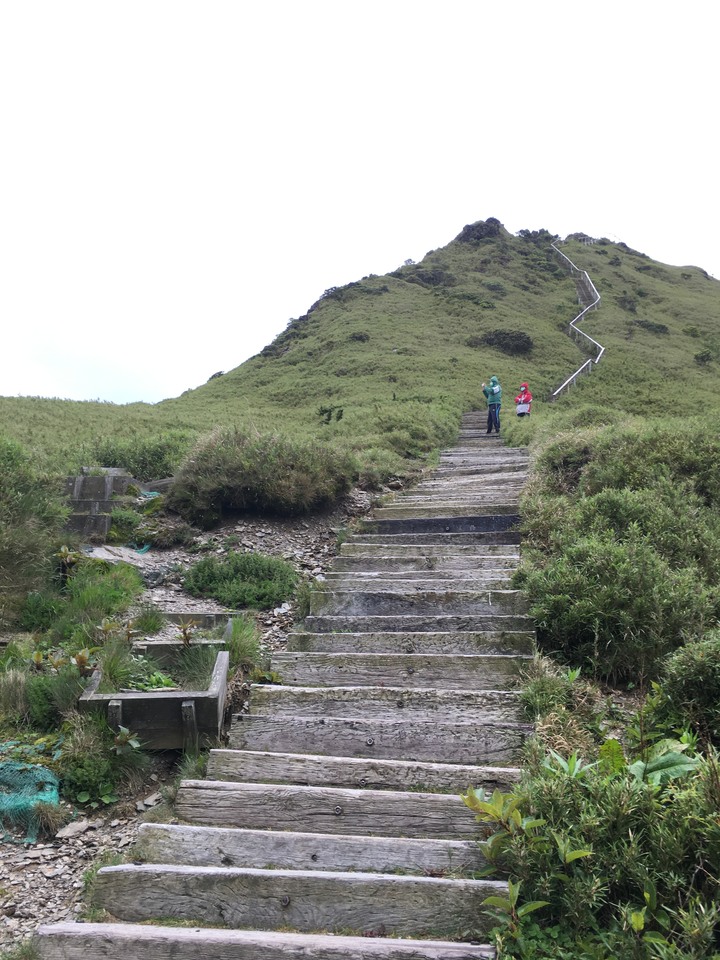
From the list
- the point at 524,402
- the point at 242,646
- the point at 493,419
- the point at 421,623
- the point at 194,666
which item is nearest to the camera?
the point at 194,666

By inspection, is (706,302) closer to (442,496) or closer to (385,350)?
(385,350)

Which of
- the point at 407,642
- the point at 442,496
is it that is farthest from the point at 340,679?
the point at 442,496

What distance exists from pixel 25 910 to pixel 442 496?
7478mm

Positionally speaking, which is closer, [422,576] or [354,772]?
Answer: [354,772]

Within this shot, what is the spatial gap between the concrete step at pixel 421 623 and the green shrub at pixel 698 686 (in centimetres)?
143

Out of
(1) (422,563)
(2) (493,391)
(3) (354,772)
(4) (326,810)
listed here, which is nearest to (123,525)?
(1) (422,563)

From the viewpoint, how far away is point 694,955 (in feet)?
7.71

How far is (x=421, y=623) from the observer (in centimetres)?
570

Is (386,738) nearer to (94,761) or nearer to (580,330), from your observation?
(94,761)

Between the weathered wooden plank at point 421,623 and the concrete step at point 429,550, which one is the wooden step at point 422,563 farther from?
the weathered wooden plank at point 421,623

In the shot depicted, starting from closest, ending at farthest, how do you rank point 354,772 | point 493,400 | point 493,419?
1. point 354,772
2. point 493,400
3. point 493,419

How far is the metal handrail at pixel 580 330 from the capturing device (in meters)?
27.3

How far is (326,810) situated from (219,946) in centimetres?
98

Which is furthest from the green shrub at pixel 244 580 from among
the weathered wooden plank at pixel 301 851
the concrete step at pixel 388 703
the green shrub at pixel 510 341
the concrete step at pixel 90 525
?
the green shrub at pixel 510 341
